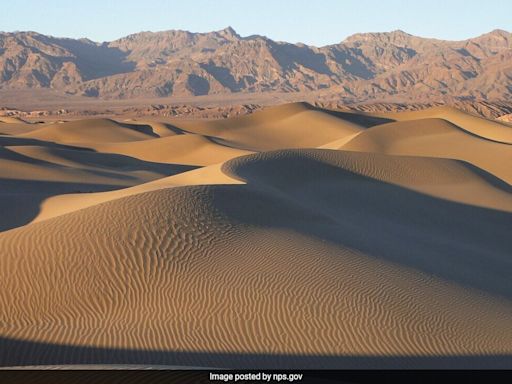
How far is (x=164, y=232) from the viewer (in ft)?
37.0

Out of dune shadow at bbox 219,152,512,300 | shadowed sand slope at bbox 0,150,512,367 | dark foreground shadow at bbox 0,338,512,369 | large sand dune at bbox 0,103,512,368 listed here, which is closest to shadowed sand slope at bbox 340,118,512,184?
dune shadow at bbox 219,152,512,300

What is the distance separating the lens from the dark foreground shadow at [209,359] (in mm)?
7301

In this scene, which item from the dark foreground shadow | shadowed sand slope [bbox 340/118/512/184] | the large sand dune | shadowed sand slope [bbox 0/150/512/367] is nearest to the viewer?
the dark foreground shadow

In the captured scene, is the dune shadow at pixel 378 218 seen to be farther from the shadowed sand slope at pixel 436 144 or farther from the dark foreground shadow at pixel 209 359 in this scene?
the shadowed sand slope at pixel 436 144

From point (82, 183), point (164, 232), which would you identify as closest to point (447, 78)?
point (82, 183)

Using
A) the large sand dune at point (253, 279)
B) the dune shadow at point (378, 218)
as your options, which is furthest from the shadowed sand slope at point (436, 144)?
the large sand dune at point (253, 279)

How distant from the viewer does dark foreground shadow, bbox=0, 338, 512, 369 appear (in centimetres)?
730

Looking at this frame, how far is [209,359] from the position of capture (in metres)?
7.36

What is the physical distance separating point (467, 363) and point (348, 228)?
6.48 m

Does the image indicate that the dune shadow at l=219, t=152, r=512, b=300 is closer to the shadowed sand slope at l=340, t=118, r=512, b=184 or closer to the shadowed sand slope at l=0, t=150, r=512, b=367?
the shadowed sand slope at l=0, t=150, r=512, b=367

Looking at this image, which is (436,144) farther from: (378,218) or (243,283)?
(243,283)

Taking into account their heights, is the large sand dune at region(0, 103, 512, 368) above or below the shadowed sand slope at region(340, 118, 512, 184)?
above

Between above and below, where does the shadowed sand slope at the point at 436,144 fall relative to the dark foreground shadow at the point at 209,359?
below

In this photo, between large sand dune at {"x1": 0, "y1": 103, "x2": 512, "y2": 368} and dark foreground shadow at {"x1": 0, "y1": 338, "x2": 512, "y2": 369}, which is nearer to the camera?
dark foreground shadow at {"x1": 0, "y1": 338, "x2": 512, "y2": 369}
